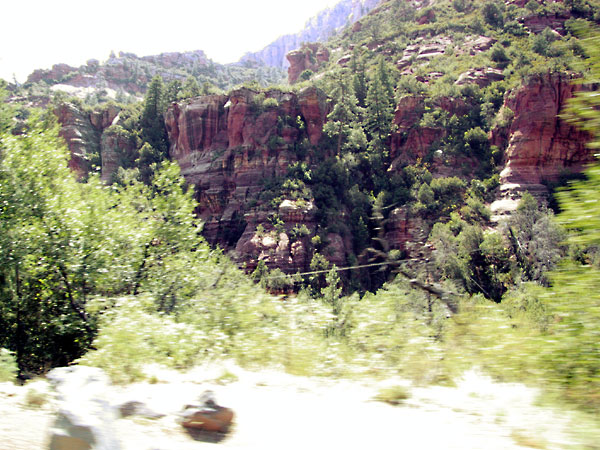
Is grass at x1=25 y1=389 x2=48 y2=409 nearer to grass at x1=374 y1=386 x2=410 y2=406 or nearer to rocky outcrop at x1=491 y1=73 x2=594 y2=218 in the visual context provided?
grass at x1=374 y1=386 x2=410 y2=406

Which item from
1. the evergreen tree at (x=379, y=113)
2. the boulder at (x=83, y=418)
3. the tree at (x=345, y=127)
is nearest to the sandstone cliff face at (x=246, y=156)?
the tree at (x=345, y=127)

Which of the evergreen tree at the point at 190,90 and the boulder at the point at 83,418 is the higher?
the evergreen tree at the point at 190,90

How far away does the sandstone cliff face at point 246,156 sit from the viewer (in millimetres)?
36844

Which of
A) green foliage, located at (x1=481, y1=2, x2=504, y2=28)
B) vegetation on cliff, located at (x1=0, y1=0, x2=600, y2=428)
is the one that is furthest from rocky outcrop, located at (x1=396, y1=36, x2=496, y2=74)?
vegetation on cliff, located at (x1=0, y1=0, x2=600, y2=428)

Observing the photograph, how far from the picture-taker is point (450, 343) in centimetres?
417

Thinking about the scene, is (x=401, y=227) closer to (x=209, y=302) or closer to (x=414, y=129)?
(x=414, y=129)

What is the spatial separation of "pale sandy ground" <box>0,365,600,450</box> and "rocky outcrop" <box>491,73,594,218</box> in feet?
119

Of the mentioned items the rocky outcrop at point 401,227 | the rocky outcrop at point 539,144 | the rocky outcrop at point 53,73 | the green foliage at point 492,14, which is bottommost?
the rocky outcrop at point 401,227

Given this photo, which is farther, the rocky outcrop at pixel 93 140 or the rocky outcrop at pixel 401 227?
the rocky outcrop at pixel 93 140

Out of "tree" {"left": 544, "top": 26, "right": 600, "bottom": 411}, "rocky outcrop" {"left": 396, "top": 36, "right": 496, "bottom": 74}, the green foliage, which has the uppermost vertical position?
the green foliage

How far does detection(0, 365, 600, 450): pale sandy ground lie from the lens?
2.40 m

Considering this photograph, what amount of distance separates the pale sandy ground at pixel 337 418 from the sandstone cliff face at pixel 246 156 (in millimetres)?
31356

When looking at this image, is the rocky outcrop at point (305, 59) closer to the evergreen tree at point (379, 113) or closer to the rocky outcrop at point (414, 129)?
the evergreen tree at point (379, 113)

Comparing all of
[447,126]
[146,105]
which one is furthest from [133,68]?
[447,126]
